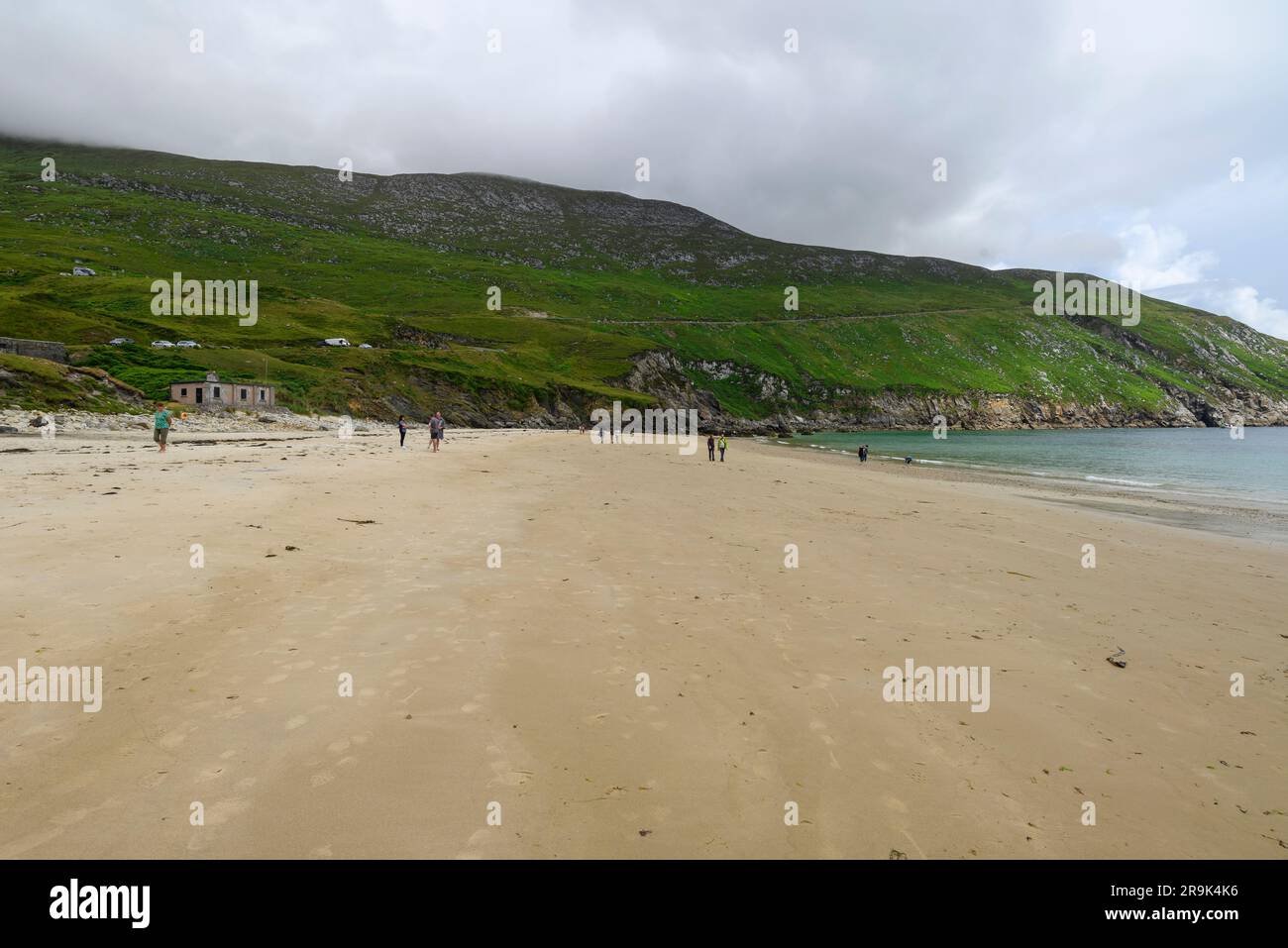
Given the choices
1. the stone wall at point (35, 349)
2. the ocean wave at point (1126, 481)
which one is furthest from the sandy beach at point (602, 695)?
the stone wall at point (35, 349)

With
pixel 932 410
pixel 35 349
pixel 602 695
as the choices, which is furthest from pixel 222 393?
pixel 932 410

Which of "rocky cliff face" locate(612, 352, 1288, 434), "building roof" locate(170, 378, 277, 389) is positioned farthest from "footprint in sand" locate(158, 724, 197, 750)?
"rocky cliff face" locate(612, 352, 1288, 434)

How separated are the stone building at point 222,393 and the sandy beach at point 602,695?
155ft

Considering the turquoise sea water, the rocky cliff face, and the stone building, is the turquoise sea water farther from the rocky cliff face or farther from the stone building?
the stone building

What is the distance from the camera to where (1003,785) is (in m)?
5.39

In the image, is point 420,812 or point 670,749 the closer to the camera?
point 420,812

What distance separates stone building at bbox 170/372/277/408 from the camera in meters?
54.9

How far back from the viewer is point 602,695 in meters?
6.75

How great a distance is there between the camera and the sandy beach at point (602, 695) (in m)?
4.58

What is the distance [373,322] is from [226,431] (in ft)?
225

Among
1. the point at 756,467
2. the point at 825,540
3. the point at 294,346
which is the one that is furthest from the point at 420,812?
the point at 294,346

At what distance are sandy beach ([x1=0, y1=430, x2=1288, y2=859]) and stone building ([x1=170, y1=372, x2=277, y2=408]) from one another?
47.3 m

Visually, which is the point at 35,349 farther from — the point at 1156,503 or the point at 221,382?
the point at 1156,503
